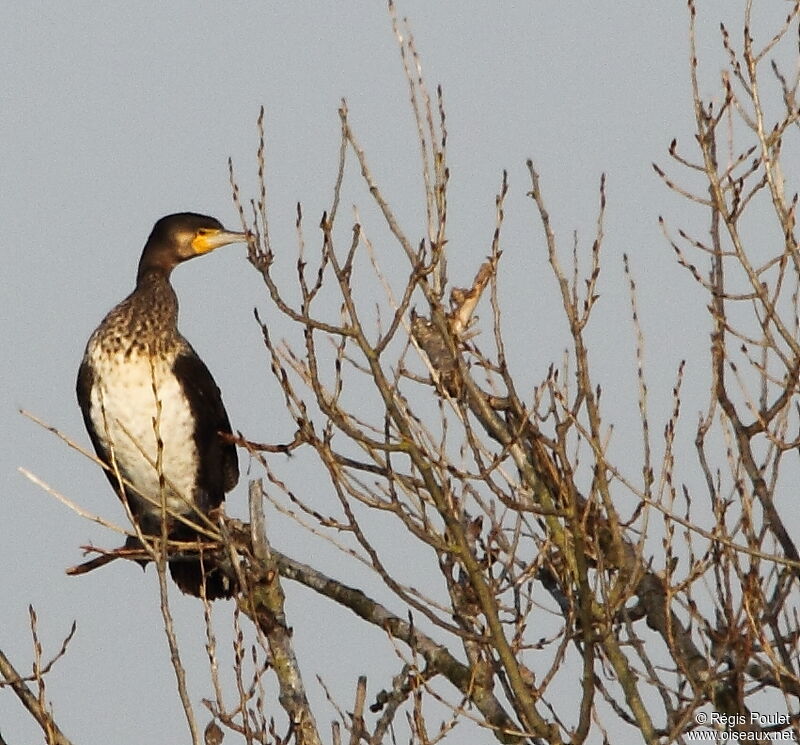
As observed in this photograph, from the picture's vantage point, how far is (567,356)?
17.0ft

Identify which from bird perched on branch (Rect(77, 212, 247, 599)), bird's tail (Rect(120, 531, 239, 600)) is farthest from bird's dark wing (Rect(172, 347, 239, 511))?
bird's tail (Rect(120, 531, 239, 600))

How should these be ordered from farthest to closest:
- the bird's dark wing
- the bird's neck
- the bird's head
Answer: the bird's head < the bird's dark wing < the bird's neck

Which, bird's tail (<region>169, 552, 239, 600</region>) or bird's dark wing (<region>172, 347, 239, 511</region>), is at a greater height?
bird's dark wing (<region>172, 347, 239, 511</region>)

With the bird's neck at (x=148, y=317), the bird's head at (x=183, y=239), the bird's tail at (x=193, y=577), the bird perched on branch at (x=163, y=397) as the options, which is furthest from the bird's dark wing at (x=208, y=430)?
the bird's head at (x=183, y=239)

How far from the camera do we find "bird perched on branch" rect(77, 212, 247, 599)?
8164 mm

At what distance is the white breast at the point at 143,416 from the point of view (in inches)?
320

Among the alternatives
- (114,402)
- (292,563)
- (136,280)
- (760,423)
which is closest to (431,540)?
(760,423)

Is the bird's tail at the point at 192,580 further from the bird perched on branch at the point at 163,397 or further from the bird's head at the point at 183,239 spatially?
the bird's head at the point at 183,239

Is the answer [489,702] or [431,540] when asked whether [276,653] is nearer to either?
[489,702]

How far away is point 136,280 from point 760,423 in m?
4.80

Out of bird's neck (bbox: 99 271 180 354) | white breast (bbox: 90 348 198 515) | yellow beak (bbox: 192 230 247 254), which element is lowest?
white breast (bbox: 90 348 198 515)

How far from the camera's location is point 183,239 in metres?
8.98

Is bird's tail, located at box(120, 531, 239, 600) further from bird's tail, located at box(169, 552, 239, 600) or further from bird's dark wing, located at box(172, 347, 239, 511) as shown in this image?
bird's dark wing, located at box(172, 347, 239, 511)

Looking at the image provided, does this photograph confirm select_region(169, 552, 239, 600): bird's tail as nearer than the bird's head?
Yes
